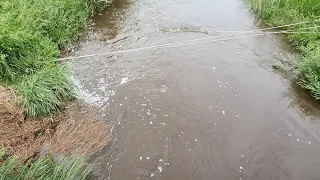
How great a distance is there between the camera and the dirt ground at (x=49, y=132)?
4738 mm

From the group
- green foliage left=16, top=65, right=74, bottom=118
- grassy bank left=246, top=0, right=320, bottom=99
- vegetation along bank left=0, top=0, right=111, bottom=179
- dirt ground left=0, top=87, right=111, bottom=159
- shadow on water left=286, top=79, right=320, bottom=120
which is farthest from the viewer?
grassy bank left=246, top=0, right=320, bottom=99

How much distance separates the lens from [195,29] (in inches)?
380

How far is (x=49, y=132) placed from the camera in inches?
207

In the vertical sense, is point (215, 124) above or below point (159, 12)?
below

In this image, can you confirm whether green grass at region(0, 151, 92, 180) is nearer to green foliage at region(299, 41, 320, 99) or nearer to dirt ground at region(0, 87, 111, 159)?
dirt ground at region(0, 87, 111, 159)

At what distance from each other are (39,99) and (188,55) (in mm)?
4318

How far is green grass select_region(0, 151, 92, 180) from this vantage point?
12.7ft

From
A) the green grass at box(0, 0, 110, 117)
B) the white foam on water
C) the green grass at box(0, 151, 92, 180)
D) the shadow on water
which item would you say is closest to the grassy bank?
the shadow on water

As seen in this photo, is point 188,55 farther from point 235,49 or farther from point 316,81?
point 316,81

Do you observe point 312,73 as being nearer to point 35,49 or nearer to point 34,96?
point 34,96

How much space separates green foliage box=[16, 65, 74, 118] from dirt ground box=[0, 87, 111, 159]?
0.15 meters

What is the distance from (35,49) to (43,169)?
342cm

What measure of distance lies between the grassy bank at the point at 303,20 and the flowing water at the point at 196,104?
36 cm

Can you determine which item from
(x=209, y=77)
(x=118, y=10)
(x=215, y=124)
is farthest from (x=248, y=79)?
(x=118, y=10)
